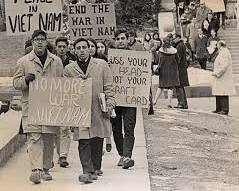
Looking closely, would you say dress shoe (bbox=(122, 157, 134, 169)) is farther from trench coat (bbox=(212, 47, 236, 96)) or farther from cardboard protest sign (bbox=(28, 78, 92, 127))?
trench coat (bbox=(212, 47, 236, 96))

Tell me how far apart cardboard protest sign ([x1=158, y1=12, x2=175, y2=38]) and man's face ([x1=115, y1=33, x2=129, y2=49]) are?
20602mm

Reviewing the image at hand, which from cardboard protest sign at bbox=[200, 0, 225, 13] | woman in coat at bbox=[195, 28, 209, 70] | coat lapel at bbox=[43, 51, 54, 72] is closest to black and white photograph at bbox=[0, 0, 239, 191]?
coat lapel at bbox=[43, 51, 54, 72]

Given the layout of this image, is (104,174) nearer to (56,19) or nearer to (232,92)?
(56,19)

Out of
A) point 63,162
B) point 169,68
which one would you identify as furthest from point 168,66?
point 63,162

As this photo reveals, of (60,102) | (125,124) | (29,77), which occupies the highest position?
(29,77)

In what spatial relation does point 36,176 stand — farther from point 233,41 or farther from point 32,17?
point 233,41

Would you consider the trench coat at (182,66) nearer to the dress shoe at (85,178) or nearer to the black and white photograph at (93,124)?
the black and white photograph at (93,124)

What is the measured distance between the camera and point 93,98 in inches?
408

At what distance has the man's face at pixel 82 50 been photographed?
10148 mm

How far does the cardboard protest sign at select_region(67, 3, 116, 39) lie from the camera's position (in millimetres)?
14930

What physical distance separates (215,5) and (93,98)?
2508 cm

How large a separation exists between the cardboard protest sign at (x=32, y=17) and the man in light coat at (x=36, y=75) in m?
1.95

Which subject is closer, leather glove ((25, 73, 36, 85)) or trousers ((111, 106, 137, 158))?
leather glove ((25, 73, 36, 85))

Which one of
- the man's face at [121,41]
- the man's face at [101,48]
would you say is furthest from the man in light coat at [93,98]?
the man's face at [101,48]
